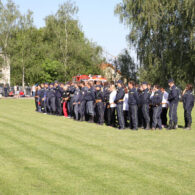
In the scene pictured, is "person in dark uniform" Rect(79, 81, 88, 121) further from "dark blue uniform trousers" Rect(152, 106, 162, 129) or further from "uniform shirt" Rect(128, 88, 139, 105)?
"dark blue uniform trousers" Rect(152, 106, 162, 129)

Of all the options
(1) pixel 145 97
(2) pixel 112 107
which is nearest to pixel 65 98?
(2) pixel 112 107

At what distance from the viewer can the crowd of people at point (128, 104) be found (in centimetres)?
1552

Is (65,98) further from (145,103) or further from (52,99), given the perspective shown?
(145,103)

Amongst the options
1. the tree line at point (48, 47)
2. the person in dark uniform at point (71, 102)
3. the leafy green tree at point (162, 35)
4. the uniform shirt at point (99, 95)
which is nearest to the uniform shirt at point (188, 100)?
the uniform shirt at point (99, 95)

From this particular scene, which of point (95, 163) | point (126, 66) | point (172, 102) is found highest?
point (126, 66)

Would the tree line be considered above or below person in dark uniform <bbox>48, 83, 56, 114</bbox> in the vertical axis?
above

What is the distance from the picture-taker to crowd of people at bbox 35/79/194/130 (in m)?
15.5

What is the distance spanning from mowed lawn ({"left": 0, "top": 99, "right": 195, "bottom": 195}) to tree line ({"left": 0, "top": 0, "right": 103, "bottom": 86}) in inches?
1680

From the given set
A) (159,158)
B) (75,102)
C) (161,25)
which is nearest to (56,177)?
(159,158)

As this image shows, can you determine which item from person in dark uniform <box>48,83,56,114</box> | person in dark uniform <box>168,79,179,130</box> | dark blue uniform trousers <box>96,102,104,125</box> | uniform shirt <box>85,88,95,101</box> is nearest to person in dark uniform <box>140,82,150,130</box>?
person in dark uniform <box>168,79,179,130</box>

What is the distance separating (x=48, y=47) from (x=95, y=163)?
166ft

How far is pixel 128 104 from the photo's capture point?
15.7 m

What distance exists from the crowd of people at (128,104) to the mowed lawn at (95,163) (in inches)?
75.3

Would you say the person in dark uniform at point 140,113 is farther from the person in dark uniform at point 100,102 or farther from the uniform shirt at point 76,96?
the uniform shirt at point 76,96
